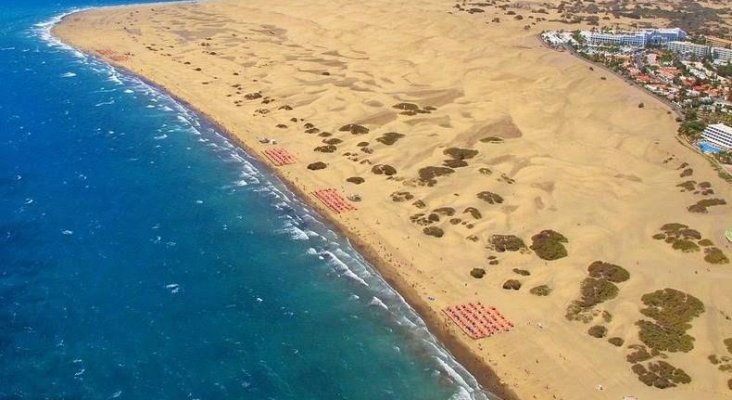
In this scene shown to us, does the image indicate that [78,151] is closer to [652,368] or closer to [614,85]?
[652,368]

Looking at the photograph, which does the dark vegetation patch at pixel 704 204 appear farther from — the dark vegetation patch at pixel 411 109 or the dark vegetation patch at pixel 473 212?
the dark vegetation patch at pixel 411 109

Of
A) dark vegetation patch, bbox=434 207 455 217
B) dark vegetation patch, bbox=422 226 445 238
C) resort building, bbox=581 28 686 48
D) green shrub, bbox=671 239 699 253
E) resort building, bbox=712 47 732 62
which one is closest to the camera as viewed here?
green shrub, bbox=671 239 699 253

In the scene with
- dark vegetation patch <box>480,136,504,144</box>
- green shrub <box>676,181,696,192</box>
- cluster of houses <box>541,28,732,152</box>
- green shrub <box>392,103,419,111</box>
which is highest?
cluster of houses <box>541,28,732,152</box>

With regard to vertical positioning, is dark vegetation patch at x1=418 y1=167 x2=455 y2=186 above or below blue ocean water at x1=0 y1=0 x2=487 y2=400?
above

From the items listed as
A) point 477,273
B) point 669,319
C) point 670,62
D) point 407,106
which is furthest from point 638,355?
point 670,62

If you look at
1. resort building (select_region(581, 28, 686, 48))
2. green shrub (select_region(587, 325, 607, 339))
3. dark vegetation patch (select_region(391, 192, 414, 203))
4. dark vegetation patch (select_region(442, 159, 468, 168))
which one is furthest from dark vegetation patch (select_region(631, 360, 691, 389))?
resort building (select_region(581, 28, 686, 48))

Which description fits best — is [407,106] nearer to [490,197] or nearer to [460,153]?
[460,153]

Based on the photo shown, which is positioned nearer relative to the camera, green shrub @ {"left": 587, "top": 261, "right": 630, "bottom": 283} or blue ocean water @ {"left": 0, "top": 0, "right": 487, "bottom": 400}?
blue ocean water @ {"left": 0, "top": 0, "right": 487, "bottom": 400}

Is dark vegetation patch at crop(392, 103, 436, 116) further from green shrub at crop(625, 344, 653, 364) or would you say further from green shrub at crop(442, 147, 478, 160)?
green shrub at crop(625, 344, 653, 364)
